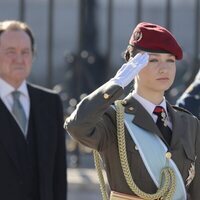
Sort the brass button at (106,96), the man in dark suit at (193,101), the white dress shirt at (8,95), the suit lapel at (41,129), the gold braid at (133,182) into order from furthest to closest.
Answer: the white dress shirt at (8,95)
the suit lapel at (41,129)
the man in dark suit at (193,101)
the gold braid at (133,182)
the brass button at (106,96)

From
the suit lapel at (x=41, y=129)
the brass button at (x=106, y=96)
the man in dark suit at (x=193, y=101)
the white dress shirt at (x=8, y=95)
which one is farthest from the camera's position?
the white dress shirt at (x=8, y=95)

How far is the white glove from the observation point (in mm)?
3143

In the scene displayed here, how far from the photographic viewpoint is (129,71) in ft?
10.4

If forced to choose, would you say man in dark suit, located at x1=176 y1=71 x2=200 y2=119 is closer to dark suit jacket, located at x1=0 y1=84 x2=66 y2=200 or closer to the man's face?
dark suit jacket, located at x1=0 y1=84 x2=66 y2=200

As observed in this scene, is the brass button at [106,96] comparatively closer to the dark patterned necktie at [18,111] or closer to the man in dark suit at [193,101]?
the man in dark suit at [193,101]

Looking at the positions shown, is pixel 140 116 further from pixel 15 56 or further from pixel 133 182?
pixel 15 56

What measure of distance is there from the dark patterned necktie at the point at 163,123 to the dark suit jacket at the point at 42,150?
3.25 feet

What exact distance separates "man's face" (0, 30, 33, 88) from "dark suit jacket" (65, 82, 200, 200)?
43.1 inches

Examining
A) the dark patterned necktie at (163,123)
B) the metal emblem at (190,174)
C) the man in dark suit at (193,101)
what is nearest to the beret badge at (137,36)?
the dark patterned necktie at (163,123)

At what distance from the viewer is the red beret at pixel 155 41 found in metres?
3.33

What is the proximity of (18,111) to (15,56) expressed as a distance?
10.6 inches

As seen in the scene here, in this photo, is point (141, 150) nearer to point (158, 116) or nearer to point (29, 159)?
point (158, 116)

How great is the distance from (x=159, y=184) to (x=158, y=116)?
10.1 inches

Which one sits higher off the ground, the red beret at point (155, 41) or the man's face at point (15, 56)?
the red beret at point (155, 41)
